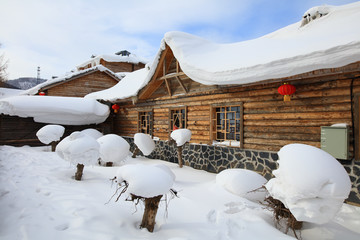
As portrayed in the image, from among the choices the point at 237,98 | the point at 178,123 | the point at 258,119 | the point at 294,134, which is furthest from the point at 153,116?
the point at 294,134

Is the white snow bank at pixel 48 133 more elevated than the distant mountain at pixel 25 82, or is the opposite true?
the distant mountain at pixel 25 82

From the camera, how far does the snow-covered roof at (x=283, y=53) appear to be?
4.98 meters

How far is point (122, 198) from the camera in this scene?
15.6ft

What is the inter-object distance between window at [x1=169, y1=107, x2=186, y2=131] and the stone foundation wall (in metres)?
0.93

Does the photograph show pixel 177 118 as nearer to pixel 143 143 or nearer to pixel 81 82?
pixel 143 143

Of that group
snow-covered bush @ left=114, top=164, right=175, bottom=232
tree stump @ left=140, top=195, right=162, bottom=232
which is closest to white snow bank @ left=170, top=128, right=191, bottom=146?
snow-covered bush @ left=114, top=164, right=175, bottom=232

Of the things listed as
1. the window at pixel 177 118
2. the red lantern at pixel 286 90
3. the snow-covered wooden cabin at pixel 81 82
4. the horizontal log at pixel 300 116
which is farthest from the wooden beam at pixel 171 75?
the snow-covered wooden cabin at pixel 81 82

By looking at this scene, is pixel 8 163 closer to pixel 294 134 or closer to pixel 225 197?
pixel 225 197

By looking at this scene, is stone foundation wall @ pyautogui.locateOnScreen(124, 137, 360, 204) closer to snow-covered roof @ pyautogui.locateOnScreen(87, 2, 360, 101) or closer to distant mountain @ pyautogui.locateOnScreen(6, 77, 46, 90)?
snow-covered roof @ pyautogui.locateOnScreen(87, 2, 360, 101)

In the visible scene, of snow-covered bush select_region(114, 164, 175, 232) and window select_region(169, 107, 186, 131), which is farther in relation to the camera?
window select_region(169, 107, 186, 131)

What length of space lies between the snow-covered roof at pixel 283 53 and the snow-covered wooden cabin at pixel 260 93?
0.07 ft

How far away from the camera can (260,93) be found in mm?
7219

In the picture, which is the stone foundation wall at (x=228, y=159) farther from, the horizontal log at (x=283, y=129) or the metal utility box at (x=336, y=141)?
the horizontal log at (x=283, y=129)

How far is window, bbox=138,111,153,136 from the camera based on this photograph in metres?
12.2
